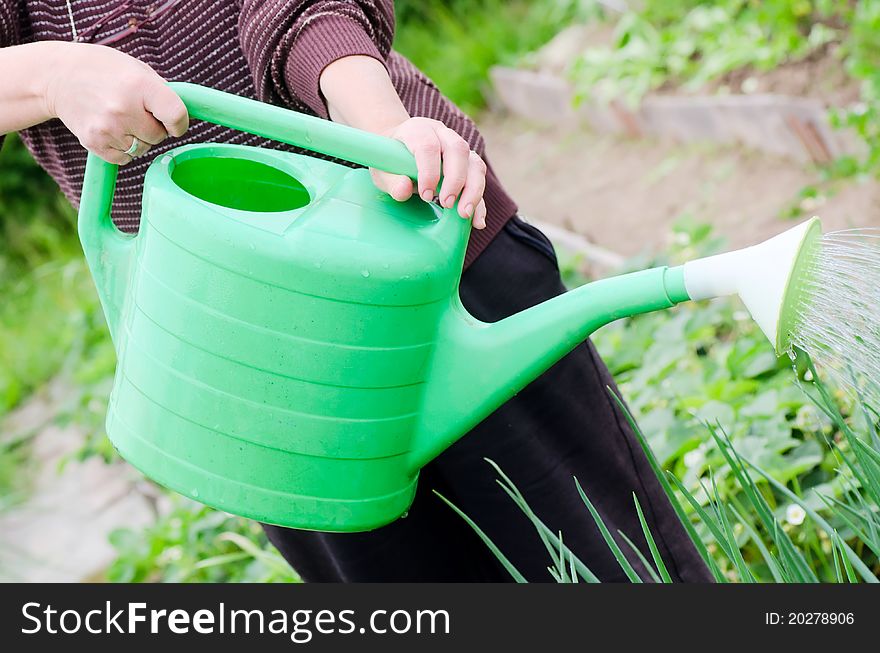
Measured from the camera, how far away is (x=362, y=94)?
1091 mm

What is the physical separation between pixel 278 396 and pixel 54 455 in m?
2.78

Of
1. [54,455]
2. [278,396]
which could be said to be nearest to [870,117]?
[278,396]

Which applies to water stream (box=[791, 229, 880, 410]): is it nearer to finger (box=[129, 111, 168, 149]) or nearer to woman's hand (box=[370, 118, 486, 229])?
woman's hand (box=[370, 118, 486, 229])

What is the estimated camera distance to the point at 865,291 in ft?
3.05

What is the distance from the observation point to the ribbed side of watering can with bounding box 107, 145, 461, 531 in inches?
37.1

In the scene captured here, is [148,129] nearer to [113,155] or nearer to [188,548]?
[113,155]

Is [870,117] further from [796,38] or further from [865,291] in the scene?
[865,291]

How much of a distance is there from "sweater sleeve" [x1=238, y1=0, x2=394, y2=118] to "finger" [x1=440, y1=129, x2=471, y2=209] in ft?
0.70

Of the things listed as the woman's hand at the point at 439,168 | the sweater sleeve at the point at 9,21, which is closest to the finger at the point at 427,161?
the woman's hand at the point at 439,168

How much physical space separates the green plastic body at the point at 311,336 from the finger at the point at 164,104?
2 centimetres

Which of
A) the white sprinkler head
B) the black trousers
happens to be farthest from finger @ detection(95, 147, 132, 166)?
the white sprinkler head

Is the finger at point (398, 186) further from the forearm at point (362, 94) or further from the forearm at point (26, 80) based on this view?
the forearm at point (26, 80)

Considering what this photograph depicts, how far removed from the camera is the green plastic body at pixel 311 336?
94 cm

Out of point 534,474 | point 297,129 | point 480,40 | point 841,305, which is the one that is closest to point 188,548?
point 534,474
